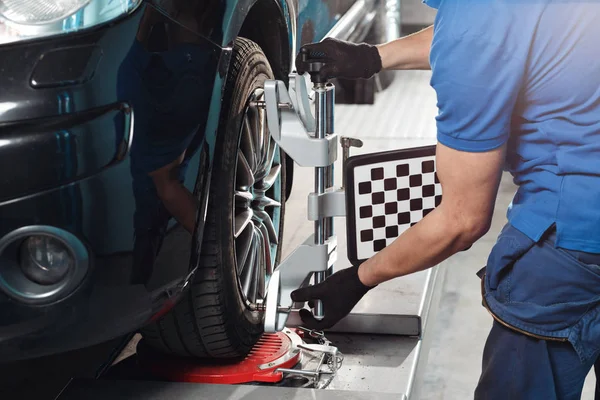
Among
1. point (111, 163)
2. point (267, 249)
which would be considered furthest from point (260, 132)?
point (111, 163)

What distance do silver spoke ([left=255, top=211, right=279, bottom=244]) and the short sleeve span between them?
0.98 meters

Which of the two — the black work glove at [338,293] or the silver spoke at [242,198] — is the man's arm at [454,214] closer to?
the black work glove at [338,293]

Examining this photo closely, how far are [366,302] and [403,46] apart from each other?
80 cm

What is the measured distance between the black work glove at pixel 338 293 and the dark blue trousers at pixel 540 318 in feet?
0.95

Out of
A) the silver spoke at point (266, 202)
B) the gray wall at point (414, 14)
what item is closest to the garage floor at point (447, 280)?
the silver spoke at point (266, 202)

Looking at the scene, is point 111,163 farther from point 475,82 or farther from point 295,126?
point 475,82

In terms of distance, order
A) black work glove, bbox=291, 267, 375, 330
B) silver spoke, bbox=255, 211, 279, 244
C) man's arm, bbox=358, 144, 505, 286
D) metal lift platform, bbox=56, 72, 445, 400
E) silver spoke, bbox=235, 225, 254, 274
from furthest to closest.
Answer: silver spoke, bbox=255, 211, 279, 244, silver spoke, bbox=235, 225, 254, 274, metal lift platform, bbox=56, 72, 445, 400, black work glove, bbox=291, 267, 375, 330, man's arm, bbox=358, 144, 505, 286

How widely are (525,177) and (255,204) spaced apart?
97 cm

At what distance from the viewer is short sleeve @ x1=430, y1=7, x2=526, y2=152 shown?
4.69ft

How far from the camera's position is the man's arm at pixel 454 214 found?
1532mm

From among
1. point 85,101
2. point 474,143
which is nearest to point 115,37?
point 85,101

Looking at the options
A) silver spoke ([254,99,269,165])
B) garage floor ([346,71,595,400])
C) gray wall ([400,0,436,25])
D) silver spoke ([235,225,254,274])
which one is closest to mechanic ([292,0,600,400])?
silver spoke ([235,225,254,274])

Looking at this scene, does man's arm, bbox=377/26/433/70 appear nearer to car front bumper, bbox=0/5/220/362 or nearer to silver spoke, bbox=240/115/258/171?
silver spoke, bbox=240/115/258/171

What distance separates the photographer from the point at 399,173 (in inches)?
81.4
